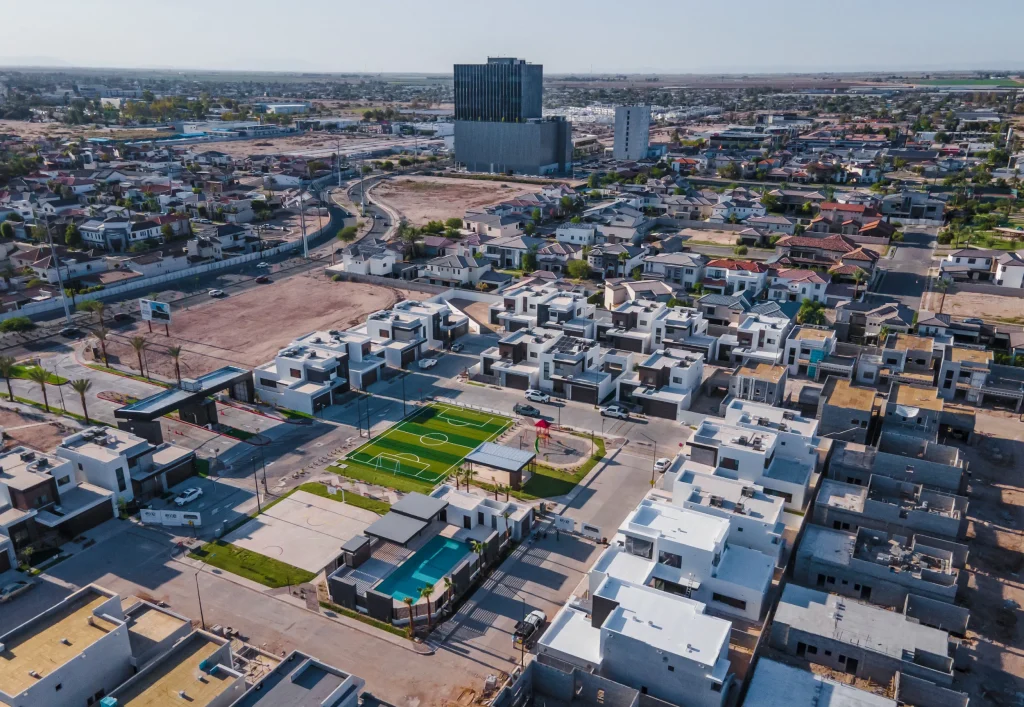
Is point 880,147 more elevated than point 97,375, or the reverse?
point 880,147

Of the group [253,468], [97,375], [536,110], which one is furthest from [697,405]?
[536,110]

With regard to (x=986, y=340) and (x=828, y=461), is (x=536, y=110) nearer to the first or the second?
(x=986, y=340)

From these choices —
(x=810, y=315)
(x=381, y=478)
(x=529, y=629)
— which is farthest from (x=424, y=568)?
(x=810, y=315)

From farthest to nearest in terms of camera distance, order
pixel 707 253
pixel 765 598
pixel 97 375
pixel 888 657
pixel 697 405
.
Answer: pixel 707 253
pixel 97 375
pixel 697 405
pixel 765 598
pixel 888 657

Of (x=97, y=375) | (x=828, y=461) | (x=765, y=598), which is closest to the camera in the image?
(x=765, y=598)

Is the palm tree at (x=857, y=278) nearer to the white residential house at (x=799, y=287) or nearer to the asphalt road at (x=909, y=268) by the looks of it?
the asphalt road at (x=909, y=268)

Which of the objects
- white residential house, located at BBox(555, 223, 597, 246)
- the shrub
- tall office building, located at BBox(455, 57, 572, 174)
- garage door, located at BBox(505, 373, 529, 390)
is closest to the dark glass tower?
tall office building, located at BBox(455, 57, 572, 174)

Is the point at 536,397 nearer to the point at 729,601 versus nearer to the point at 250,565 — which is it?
the point at 250,565
